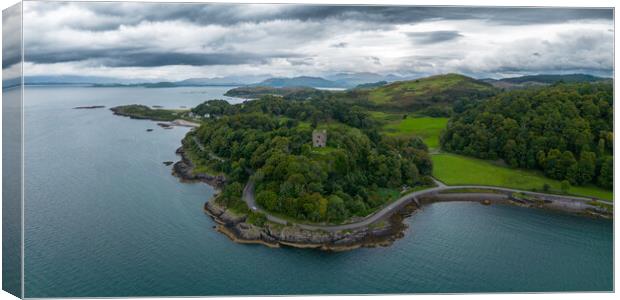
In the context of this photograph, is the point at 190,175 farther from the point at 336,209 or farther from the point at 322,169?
the point at 336,209

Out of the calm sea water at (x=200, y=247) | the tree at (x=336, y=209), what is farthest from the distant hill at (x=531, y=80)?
the tree at (x=336, y=209)

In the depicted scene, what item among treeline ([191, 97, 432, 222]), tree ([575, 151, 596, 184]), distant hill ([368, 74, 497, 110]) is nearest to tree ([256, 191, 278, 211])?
treeline ([191, 97, 432, 222])

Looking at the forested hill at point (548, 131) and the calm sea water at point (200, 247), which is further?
the forested hill at point (548, 131)

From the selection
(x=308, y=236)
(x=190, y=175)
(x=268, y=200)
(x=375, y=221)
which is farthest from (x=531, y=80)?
(x=190, y=175)

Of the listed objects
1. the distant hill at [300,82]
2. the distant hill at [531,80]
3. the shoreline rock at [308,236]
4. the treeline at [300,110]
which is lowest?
the shoreline rock at [308,236]

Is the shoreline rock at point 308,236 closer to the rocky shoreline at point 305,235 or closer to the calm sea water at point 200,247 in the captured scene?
the rocky shoreline at point 305,235

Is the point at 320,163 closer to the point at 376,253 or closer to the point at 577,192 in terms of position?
the point at 376,253
